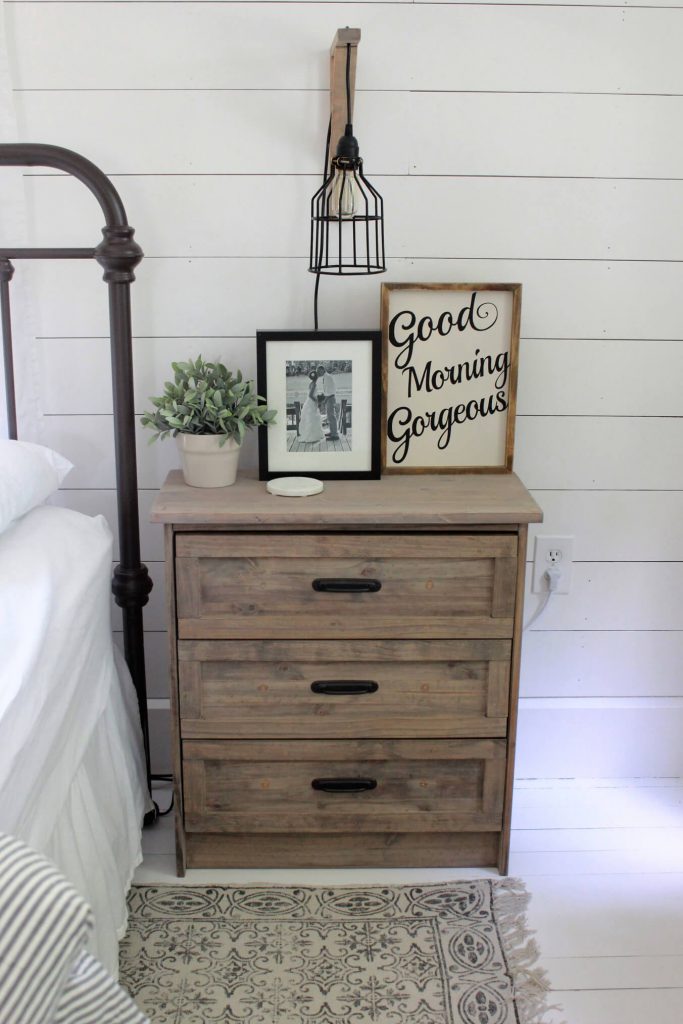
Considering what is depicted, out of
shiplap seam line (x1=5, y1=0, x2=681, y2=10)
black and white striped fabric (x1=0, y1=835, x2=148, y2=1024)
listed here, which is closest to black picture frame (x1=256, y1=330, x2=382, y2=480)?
shiplap seam line (x1=5, y1=0, x2=681, y2=10)

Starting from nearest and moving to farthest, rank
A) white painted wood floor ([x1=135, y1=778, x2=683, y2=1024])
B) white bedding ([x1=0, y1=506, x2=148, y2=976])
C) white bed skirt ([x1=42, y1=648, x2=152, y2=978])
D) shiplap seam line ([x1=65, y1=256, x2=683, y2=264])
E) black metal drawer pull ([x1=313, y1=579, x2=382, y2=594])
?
1. white bedding ([x1=0, y1=506, x2=148, y2=976])
2. white bed skirt ([x1=42, y1=648, x2=152, y2=978])
3. white painted wood floor ([x1=135, y1=778, x2=683, y2=1024])
4. black metal drawer pull ([x1=313, y1=579, x2=382, y2=594])
5. shiplap seam line ([x1=65, y1=256, x2=683, y2=264])

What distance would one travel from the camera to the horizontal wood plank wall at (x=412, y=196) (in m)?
1.74

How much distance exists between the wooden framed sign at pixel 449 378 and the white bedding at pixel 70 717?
1.86ft

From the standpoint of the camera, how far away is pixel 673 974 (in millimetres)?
1530

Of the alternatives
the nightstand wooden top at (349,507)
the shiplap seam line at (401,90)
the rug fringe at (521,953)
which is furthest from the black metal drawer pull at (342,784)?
the shiplap seam line at (401,90)

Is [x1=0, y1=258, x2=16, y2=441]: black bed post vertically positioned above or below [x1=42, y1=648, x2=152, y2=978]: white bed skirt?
above

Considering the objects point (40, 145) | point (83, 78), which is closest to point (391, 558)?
point (40, 145)

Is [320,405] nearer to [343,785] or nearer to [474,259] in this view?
[474,259]

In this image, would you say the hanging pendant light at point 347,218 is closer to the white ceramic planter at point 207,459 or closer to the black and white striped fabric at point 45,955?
the white ceramic planter at point 207,459

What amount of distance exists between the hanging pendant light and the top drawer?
49 centimetres

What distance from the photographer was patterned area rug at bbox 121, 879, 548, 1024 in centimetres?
144

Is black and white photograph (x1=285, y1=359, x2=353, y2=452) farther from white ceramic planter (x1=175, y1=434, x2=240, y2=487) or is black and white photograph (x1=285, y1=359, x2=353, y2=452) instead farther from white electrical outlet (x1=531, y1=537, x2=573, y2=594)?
white electrical outlet (x1=531, y1=537, x2=573, y2=594)

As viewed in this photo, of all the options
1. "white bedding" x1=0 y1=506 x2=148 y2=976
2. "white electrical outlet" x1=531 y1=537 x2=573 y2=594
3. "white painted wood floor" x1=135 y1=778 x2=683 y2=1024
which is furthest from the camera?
"white electrical outlet" x1=531 y1=537 x2=573 y2=594

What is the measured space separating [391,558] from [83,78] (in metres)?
1.00
